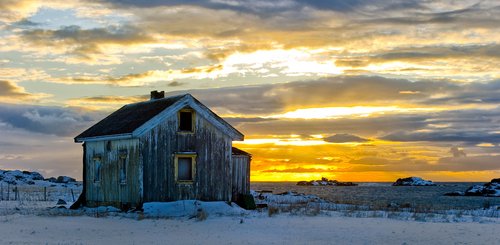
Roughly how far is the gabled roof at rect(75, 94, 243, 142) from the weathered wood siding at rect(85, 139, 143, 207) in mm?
531

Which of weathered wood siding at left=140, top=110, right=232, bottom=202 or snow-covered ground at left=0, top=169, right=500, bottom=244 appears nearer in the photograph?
snow-covered ground at left=0, top=169, right=500, bottom=244

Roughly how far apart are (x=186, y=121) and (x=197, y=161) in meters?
2.18

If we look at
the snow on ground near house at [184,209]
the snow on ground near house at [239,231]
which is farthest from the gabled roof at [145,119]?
the snow on ground near house at [239,231]

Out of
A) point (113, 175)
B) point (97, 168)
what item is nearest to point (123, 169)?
point (113, 175)

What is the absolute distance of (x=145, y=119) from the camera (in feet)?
118

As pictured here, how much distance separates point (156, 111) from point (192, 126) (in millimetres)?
2021

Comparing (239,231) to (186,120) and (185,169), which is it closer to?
(185,169)

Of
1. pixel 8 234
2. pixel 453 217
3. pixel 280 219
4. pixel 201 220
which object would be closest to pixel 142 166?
pixel 201 220

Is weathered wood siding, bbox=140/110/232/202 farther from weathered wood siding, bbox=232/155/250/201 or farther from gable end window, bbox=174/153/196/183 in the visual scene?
weathered wood siding, bbox=232/155/250/201

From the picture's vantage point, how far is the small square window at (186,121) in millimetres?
36625

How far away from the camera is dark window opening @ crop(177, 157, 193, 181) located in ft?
120

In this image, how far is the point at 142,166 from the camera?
3500 cm

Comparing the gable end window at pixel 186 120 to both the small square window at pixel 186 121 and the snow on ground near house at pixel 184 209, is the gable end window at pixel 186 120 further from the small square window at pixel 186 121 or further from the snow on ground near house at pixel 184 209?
the snow on ground near house at pixel 184 209

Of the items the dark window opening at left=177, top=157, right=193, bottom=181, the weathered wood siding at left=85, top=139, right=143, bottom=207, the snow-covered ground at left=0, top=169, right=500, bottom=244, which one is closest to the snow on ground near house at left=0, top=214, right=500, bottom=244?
the snow-covered ground at left=0, top=169, right=500, bottom=244
